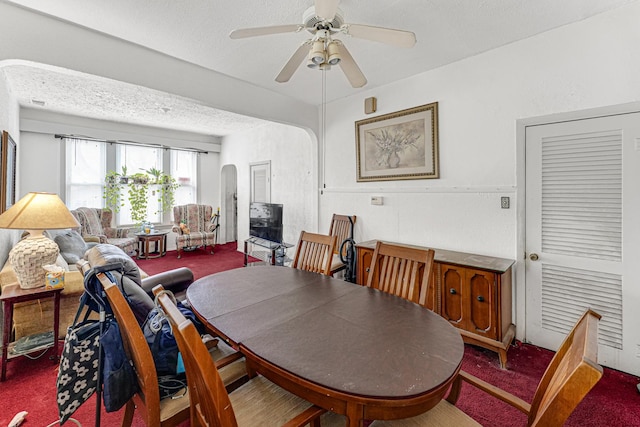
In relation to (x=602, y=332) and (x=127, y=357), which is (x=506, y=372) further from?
(x=127, y=357)

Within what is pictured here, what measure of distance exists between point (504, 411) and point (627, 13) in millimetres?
2854

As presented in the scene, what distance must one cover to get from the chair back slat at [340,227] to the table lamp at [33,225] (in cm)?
278

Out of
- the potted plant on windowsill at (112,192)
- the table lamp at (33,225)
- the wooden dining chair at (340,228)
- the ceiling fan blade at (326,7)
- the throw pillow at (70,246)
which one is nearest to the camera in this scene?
the ceiling fan blade at (326,7)

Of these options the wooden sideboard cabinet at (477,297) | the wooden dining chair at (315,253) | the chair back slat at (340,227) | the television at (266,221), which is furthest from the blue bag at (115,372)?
the television at (266,221)

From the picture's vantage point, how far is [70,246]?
391cm

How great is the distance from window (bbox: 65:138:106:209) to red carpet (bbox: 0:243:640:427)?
4.20m

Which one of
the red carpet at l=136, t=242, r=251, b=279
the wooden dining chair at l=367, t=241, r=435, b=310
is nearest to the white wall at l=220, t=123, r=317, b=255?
the red carpet at l=136, t=242, r=251, b=279

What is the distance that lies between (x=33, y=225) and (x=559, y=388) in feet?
10.2

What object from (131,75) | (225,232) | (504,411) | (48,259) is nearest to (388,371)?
(504,411)

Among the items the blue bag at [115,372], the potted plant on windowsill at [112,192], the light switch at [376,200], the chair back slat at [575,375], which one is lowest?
the blue bag at [115,372]

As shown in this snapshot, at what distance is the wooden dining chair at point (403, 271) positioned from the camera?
175 centimetres

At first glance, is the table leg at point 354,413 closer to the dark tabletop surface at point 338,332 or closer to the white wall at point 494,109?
the dark tabletop surface at point 338,332

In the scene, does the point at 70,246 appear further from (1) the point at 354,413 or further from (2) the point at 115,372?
(1) the point at 354,413

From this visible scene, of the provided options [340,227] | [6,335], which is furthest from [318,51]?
[6,335]
